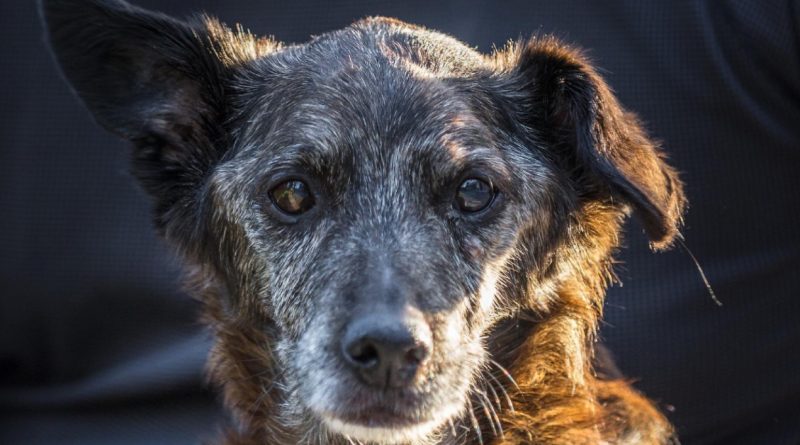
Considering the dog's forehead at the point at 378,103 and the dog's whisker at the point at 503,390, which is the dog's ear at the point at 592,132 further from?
the dog's whisker at the point at 503,390

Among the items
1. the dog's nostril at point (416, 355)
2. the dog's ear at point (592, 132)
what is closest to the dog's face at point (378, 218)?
the dog's nostril at point (416, 355)

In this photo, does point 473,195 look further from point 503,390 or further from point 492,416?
point 492,416

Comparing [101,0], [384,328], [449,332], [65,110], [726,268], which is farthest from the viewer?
[65,110]

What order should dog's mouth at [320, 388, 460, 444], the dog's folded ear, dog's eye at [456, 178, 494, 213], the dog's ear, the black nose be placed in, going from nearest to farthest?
1. the black nose
2. dog's mouth at [320, 388, 460, 444]
3. the dog's ear
4. dog's eye at [456, 178, 494, 213]
5. the dog's folded ear

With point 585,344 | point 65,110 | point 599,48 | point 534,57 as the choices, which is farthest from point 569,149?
point 65,110

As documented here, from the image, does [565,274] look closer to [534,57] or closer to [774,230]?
[534,57]

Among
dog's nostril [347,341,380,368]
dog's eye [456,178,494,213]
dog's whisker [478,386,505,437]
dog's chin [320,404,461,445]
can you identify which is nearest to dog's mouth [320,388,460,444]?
dog's chin [320,404,461,445]

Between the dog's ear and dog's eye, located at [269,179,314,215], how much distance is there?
85cm

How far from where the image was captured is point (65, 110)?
16.0ft

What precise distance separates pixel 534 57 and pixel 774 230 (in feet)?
5.91

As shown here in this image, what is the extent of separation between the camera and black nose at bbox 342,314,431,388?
2.44 m

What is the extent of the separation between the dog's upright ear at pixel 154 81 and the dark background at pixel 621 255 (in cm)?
109

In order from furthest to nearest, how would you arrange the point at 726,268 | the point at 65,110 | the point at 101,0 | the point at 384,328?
the point at 65,110 → the point at 726,268 → the point at 101,0 → the point at 384,328

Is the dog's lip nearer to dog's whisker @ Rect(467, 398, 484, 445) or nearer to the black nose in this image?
the black nose
